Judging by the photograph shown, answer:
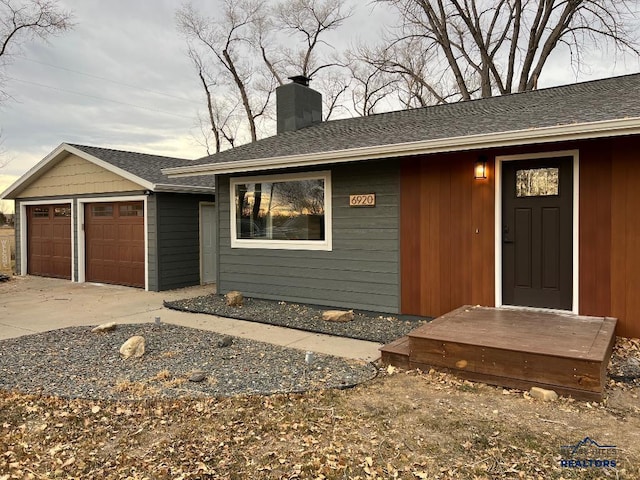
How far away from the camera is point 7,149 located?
17562 mm

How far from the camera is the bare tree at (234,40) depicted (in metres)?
21.7

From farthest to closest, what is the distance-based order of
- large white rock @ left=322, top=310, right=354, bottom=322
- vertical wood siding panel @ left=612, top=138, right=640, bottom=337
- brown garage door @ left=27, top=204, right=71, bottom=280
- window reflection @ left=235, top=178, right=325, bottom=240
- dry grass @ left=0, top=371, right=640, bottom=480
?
brown garage door @ left=27, top=204, right=71, bottom=280 → window reflection @ left=235, top=178, right=325, bottom=240 → large white rock @ left=322, top=310, right=354, bottom=322 → vertical wood siding panel @ left=612, top=138, right=640, bottom=337 → dry grass @ left=0, top=371, right=640, bottom=480

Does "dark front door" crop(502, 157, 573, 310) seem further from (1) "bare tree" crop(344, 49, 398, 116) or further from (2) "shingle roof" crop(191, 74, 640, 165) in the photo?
(1) "bare tree" crop(344, 49, 398, 116)

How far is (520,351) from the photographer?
362cm

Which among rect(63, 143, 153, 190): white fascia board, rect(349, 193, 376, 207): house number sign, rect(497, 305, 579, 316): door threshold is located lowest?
rect(497, 305, 579, 316): door threshold

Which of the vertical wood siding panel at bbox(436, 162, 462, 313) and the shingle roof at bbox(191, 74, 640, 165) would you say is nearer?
the shingle roof at bbox(191, 74, 640, 165)

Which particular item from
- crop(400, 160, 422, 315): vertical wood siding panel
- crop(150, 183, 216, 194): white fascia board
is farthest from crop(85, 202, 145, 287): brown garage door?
crop(400, 160, 422, 315): vertical wood siding panel

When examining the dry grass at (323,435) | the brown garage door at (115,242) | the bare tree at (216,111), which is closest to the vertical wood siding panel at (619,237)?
the dry grass at (323,435)

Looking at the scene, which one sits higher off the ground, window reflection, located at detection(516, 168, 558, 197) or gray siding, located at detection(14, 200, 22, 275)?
window reflection, located at detection(516, 168, 558, 197)

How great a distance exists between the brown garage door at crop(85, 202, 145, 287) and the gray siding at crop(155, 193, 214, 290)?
0.56 metres

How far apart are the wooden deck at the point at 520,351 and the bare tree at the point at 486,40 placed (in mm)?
14041

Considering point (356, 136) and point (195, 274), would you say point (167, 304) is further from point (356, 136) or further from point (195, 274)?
point (356, 136)

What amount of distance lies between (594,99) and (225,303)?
594 cm

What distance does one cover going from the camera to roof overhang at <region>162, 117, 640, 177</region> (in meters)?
4.30
